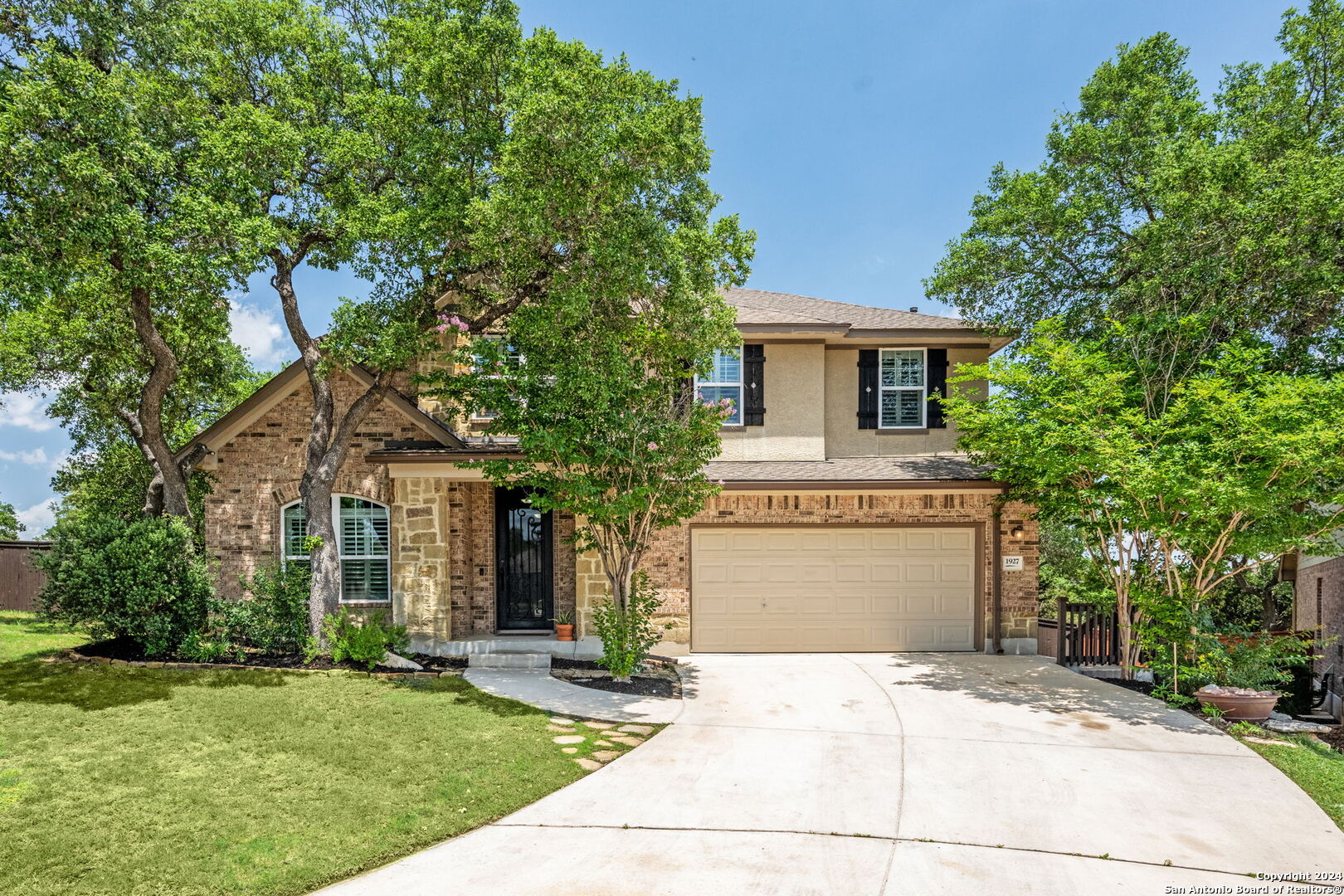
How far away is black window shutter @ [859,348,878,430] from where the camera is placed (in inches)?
503

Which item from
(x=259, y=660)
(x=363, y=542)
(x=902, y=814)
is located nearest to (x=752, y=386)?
(x=363, y=542)

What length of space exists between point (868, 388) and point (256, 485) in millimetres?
10820

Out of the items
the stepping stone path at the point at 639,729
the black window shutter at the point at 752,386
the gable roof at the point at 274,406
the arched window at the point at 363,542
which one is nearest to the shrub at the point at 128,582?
the arched window at the point at 363,542

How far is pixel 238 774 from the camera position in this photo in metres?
5.75

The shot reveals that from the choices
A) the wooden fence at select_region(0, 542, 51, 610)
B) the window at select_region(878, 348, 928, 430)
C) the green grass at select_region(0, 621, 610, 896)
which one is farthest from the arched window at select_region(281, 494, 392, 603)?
the wooden fence at select_region(0, 542, 51, 610)

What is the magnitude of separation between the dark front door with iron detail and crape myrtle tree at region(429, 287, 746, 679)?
2335 mm

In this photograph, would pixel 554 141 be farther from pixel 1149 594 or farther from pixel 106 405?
pixel 106 405

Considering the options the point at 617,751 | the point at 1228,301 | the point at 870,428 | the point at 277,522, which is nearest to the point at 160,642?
the point at 277,522

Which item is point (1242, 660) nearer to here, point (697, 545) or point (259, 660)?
point (697, 545)

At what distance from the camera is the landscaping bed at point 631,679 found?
9008 millimetres

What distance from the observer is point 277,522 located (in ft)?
37.0

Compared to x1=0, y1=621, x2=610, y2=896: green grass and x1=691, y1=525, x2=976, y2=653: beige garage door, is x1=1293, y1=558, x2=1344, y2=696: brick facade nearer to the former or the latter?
x1=691, y1=525, x2=976, y2=653: beige garage door

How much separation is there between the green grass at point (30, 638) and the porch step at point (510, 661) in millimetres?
5561

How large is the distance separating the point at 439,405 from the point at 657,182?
17.9 ft
